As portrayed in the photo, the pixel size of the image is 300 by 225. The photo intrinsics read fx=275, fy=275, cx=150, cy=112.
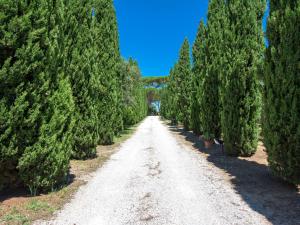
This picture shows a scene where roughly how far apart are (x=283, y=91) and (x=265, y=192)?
233 centimetres

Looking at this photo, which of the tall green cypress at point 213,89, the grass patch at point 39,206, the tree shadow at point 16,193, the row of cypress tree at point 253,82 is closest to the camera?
the grass patch at point 39,206

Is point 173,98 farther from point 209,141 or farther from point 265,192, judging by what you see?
point 265,192

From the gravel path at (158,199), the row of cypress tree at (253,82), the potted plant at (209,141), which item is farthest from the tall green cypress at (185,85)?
the gravel path at (158,199)

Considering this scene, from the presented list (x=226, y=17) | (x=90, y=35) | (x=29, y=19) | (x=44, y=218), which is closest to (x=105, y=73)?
(x=90, y=35)

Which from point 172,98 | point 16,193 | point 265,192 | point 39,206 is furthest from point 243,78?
point 172,98

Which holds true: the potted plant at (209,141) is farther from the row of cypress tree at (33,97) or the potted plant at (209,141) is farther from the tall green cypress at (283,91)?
the row of cypress tree at (33,97)

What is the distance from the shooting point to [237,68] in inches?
418

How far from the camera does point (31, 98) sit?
5617mm

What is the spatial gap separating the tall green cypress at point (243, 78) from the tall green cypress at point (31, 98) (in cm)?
686

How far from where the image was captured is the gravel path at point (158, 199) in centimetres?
470

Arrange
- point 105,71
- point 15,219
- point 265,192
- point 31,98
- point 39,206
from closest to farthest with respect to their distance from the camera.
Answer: point 15,219
point 39,206
point 31,98
point 265,192
point 105,71

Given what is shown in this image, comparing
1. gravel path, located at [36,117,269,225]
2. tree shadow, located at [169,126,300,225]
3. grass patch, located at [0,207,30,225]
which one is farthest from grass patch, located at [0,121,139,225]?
tree shadow, located at [169,126,300,225]

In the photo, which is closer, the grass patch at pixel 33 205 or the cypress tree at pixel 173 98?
the grass patch at pixel 33 205

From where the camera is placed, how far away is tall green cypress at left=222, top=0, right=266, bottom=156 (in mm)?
10547
